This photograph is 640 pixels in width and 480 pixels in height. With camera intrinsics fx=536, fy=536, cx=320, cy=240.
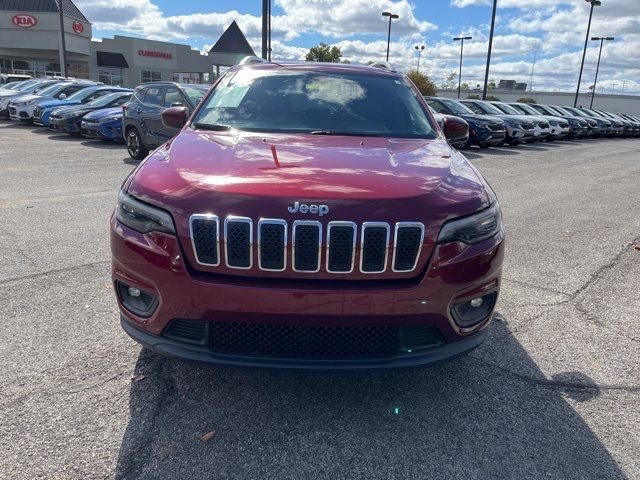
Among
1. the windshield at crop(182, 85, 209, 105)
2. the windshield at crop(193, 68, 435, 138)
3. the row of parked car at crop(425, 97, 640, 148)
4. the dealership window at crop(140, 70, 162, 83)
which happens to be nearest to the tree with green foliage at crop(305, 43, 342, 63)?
the dealership window at crop(140, 70, 162, 83)

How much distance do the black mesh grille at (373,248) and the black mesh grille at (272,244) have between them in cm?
36

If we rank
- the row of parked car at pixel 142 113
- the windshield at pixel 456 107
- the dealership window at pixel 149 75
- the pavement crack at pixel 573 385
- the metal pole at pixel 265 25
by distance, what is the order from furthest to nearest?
1. the dealership window at pixel 149 75
2. the windshield at pixel 456 107
3. the metal pole at pixel 265 25
4. the row of parked car at pixel 142 113
5. the pavement crack at pixel 573 385

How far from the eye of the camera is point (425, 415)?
2.74 m

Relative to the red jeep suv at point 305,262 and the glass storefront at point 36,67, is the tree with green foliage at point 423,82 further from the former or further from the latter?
the red jeep suv at point 305,262

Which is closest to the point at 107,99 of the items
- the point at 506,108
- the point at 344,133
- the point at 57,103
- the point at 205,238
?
the point at 57,103

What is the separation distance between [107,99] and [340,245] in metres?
16.2

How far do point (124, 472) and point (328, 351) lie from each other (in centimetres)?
101

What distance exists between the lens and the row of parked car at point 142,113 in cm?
1160

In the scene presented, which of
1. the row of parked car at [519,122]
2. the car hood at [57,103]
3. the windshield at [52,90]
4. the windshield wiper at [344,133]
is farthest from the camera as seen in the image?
the windshield at [52,90]

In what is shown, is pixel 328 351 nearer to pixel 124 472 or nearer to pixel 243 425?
pixel 243 425

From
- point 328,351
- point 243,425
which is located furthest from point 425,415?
point 243,425

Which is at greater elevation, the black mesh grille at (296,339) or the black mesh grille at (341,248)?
the black mesh grille at (341,248)

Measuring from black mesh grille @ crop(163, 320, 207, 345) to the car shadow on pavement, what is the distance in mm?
271

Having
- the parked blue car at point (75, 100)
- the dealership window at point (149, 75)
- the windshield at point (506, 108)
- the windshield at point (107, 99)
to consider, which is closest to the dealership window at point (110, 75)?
the dealership window at point (149, 75)
